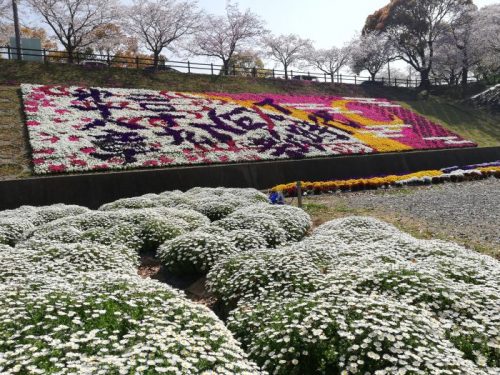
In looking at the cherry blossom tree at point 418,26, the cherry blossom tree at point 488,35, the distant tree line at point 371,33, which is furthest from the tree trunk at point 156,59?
the cherry blossom tree at point 488,35

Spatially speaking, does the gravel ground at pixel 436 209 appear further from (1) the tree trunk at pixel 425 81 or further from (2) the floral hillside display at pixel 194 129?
(1) the tree trunk at pixel 425 81

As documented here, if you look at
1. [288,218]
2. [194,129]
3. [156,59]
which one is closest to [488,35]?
[156,59]

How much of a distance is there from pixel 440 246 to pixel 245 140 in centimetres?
1907

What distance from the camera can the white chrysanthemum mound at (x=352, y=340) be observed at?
3.40m

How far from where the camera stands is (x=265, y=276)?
5949mm

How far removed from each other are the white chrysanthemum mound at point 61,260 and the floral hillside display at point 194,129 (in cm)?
1235

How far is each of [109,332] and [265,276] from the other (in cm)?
256

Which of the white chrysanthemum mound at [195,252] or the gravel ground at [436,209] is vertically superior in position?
the white chrysanthemum mound at [195,252]

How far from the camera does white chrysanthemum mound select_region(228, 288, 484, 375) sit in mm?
3400

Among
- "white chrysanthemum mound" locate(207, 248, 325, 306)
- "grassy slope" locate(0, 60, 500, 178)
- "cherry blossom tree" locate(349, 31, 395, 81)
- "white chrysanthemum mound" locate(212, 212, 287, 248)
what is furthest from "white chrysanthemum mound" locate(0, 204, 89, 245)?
"cherry blossom tree" locate(349, 31, 395, 81)

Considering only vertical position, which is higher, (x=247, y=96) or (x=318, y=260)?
(x=247, y=96)

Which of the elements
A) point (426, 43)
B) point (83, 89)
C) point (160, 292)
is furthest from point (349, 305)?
point (426, 43)

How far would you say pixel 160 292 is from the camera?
496 cm

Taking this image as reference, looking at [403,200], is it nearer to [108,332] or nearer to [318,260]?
[318,260]
